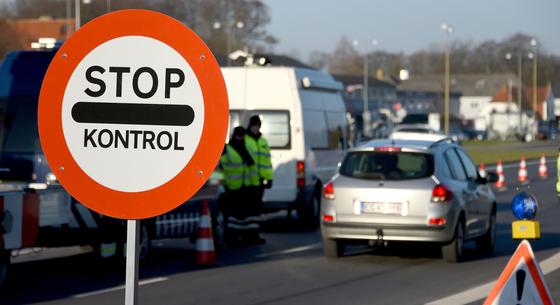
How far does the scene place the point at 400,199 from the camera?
46.4 feet

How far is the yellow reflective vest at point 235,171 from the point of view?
55.1ft

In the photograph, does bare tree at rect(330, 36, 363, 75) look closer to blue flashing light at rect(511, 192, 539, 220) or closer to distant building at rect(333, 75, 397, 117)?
distant building at rect(333, 75, 397, 117)

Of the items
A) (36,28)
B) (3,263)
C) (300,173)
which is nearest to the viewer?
(3,263)

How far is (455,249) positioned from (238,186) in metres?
3.89

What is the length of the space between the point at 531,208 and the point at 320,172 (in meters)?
15.3

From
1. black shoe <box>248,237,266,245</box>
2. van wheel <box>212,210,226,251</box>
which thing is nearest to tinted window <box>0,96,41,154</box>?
van wheel <box>212,210,226,251</box>

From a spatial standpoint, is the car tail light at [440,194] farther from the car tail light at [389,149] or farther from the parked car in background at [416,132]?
the parked car in background at [416,132]

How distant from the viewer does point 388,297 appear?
445 inches

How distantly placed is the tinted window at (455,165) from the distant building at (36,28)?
21.2m

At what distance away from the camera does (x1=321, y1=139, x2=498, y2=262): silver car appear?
554 inches

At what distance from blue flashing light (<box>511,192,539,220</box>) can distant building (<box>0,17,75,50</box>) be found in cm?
3024

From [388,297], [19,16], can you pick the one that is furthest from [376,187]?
[19,16]

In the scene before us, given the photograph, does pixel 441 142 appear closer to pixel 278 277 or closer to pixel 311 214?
pixel 278 277

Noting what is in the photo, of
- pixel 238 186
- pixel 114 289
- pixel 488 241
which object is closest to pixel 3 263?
pixel 114 289
